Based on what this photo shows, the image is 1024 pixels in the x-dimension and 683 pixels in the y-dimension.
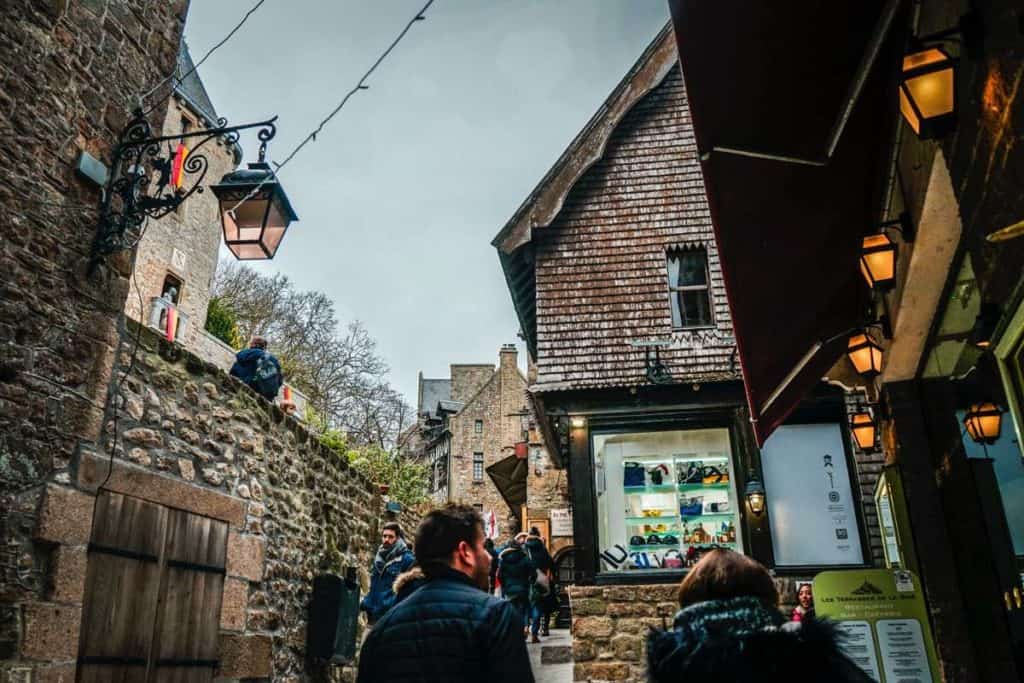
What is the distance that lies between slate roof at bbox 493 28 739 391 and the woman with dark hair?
9.06 meters

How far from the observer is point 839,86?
12.4ft

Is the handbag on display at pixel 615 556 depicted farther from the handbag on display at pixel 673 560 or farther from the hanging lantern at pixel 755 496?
the hanging lantern at pixel 755 496

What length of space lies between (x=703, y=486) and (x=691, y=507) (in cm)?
34

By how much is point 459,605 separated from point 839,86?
296 centimetres

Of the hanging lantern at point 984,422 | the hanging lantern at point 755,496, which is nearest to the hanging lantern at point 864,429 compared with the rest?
the hanging lantern at point 984,422

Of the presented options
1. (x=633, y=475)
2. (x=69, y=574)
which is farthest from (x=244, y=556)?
(x=633, y=475)

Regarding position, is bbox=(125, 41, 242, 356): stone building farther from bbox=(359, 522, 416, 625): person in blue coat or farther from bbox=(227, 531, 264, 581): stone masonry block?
bbox=(227, 531, 264, 581): stone masonry block

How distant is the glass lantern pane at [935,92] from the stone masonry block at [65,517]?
504 cm

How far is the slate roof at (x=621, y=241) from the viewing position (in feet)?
38.0

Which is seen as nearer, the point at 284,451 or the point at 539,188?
the point at 284,451

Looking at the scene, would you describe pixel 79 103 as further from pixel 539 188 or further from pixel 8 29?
pixel 539 188

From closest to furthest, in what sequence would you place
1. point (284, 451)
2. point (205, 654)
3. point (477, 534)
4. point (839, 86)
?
point (477, 534) → point (839, 86) → point (205, 654) → point (284, 451)

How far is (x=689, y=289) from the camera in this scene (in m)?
12.1

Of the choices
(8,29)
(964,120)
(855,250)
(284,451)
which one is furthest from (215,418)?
(964,120)
